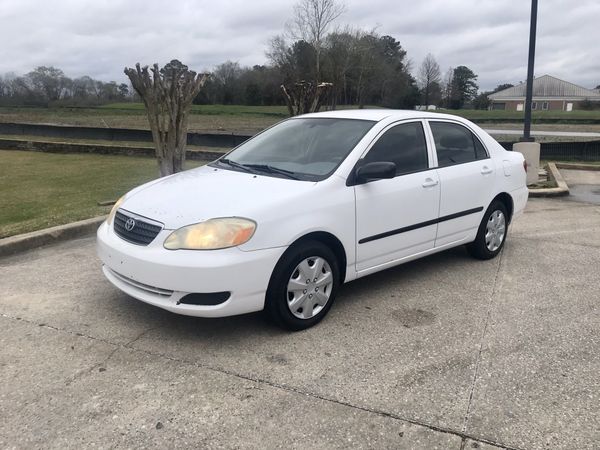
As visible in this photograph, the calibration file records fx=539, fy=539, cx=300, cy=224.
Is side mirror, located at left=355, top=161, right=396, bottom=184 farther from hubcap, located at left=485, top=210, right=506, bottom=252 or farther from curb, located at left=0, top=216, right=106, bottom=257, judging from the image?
curb, located at left=0, top=216, right=106, bottom=257

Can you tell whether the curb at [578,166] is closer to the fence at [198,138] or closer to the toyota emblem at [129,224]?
the fence at [198,138]

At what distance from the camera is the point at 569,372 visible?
337 cm

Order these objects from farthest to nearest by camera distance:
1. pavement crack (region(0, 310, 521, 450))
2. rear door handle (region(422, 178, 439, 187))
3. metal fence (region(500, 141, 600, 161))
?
metal fence (region(500, 141, 600, 161)) → rear door handle (region(422, 178, 439, 187)) → pavement crack (region(0, 310, 521, 450))

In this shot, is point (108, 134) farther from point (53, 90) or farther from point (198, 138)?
point (53, 90)

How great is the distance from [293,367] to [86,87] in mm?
62313

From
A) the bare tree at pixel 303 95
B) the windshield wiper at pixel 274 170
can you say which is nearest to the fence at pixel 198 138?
the bare tree at pixel 303 95

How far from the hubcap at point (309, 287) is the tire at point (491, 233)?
2215 millimetres

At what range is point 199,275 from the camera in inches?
136

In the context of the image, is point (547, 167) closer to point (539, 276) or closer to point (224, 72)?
point (539, 276)

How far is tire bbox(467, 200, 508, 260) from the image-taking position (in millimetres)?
5520

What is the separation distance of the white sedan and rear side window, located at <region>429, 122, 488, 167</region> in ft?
0.05

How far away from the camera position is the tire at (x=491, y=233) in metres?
5.52

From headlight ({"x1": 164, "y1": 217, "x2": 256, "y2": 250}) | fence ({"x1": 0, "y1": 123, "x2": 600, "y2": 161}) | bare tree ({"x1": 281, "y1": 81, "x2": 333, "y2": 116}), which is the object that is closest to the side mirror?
headlight ({"x1": 164, "y1": 217, "x2": 256, "y2": 250})

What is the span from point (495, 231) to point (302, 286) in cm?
280
